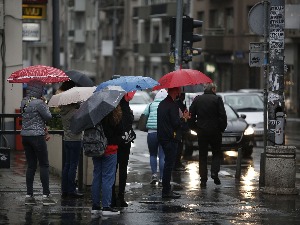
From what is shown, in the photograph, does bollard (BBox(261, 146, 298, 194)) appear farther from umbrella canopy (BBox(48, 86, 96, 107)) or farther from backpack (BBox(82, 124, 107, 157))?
backpack (BBox(82, 124, 107, 157))

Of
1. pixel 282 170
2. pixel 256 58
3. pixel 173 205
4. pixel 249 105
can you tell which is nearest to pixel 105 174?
pixel 173 205

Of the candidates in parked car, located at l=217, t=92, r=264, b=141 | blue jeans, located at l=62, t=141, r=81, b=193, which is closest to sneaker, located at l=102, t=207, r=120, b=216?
blue jeans, located at l=62, t=141, r=81, b=193

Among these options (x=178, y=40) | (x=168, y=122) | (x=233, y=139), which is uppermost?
(x=178, y=40)

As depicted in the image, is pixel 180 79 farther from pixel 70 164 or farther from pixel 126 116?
pixel 70 164

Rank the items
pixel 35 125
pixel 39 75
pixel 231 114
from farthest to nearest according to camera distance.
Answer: pixel 231 114, pixel 39 75, pixel 35 125

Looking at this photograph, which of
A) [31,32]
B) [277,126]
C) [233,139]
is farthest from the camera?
[31,32]

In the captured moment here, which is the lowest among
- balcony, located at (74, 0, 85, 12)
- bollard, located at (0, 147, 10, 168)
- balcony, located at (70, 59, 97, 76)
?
balcony, located at (70, 59, 97, 76)

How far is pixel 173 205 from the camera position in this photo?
50.6ft

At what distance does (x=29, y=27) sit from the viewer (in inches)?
1180

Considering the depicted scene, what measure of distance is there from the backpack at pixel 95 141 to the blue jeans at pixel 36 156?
160 cm

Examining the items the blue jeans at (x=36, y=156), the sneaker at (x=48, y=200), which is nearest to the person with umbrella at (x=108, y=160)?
the sneaker at (x=48, y=200)

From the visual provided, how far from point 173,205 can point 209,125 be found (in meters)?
3.48

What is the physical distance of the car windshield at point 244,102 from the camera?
3225cm

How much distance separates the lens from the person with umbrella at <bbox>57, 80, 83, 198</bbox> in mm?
16000
